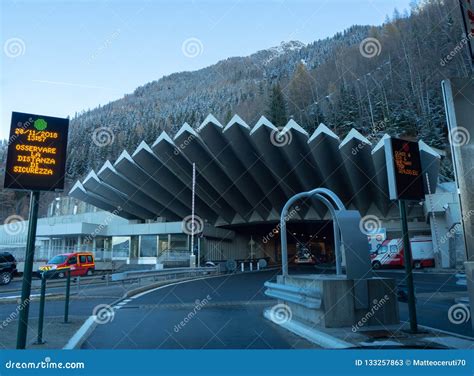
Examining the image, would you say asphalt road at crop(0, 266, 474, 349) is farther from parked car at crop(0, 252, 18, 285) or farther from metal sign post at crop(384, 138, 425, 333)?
parked car at crop(0, 252, 18, 285)

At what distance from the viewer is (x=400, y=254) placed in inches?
1198

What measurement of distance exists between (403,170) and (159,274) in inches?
617

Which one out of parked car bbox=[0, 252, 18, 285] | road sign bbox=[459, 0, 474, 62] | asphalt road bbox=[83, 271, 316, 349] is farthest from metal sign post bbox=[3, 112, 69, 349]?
parked car bbox=[0, 252, 18, 285]

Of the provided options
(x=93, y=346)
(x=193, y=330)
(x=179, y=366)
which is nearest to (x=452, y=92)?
(x=179, y=366)

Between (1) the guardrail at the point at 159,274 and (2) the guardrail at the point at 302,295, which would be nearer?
(2) the guardrail at the point at 302,295

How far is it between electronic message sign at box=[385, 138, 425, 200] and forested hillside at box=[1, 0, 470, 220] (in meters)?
3.62

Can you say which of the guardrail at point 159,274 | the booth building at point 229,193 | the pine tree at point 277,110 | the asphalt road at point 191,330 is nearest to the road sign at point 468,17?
the asphalt road at point 191,330

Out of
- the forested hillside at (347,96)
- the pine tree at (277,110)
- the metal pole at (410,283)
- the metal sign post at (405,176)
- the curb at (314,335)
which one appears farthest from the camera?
the pine tree at (277,110)

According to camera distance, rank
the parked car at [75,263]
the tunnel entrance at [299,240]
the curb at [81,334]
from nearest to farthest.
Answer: the curb at [81,334], the parked car at [75,263], the tunnel entrance at [299,240]

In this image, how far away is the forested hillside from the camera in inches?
1884

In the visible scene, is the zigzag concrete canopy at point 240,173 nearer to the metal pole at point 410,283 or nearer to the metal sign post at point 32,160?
the metal pole at point 410,283

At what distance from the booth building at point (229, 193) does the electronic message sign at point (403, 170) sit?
2118 cm

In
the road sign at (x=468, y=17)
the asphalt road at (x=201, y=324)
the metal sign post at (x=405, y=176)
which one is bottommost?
the asphalt road at (x=201, y=324)

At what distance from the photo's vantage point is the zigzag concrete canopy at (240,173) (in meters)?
29.8
